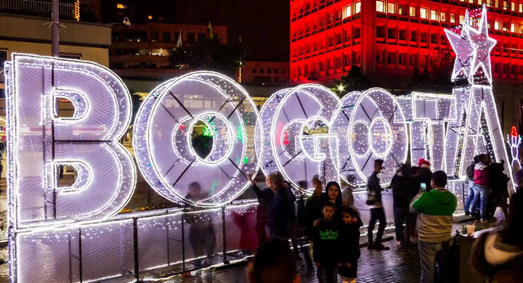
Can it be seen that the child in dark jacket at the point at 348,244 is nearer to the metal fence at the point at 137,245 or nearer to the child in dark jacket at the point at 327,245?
the child in dark jacket at the point at 327,245

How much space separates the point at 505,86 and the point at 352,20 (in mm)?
21488

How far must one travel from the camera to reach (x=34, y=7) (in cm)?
2555

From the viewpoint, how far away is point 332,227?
616cm

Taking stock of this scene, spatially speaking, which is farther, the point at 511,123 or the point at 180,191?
the point at 511,123

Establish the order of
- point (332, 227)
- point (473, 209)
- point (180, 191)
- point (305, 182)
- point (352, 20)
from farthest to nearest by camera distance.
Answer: point (352, 20), point (473, 209), point (305, 182), point (180, 191), point (332, 227)

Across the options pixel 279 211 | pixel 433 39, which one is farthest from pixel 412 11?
pixel 279 211

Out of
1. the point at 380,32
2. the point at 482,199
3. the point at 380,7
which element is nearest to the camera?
the point at 482,199

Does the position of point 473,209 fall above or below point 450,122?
below

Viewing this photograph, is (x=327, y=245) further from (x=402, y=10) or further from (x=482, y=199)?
(x=402, y=10)

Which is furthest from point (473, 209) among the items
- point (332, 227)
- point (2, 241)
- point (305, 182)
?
point (2, 241)

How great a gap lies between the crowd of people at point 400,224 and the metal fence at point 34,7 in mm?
21320

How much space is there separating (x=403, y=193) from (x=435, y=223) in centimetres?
317

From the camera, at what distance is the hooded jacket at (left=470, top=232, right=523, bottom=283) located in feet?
12.1

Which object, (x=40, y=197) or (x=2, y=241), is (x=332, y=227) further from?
(x=2, y=241)
